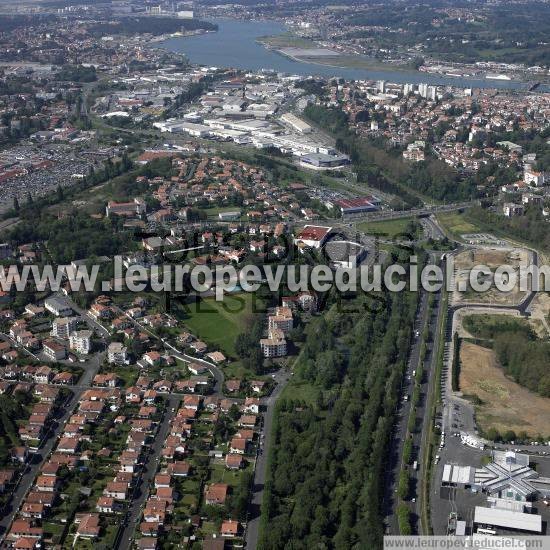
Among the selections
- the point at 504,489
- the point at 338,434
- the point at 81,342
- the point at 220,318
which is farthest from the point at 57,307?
the point at 504,489

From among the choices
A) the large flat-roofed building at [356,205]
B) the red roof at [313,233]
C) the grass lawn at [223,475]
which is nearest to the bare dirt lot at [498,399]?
the grass lawn at [223,475]

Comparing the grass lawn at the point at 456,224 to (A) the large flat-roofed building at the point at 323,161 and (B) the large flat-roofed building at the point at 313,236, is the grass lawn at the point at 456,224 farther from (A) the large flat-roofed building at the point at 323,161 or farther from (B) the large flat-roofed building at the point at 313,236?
(A) the large flat-roofed building at the point at 323,161

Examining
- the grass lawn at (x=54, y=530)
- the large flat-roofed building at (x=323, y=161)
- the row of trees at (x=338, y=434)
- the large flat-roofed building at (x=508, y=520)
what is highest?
the large flat-roofed building at (x=508, y=520)

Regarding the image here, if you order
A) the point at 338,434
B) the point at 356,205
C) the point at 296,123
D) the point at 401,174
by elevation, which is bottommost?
the point at 296,123

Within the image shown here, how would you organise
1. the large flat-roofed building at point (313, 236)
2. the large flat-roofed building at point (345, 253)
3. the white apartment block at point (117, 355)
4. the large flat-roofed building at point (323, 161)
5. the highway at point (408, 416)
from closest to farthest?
the highway at point (408, 416), the white apartment block at point (117, 355), the large flat-roofed building at point (345, 253), the large flat-roofed building at point (313, 236), the large flat-roofed building at point (323, 161)

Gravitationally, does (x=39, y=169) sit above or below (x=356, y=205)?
below

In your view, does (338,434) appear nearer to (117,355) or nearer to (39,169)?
(117,355)

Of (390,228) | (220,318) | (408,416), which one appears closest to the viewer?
(408,416)
